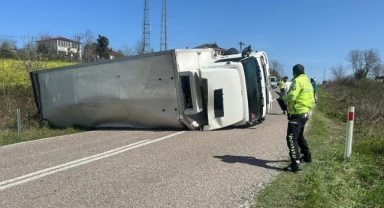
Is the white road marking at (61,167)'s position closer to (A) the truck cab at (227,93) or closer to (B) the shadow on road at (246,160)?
(A) the truck cab at (227,93)

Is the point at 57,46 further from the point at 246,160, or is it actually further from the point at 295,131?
the point at 295,131

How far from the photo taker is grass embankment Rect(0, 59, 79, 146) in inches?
409

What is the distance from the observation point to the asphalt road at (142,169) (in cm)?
445

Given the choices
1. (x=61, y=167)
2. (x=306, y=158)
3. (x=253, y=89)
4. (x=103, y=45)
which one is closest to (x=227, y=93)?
(x=253, y=89)

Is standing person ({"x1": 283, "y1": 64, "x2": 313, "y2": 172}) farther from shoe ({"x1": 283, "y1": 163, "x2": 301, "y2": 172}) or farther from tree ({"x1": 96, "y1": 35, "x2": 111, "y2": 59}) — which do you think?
tree ({"x1": 96, "y1": 35, "x2": 111, "y2": 59})

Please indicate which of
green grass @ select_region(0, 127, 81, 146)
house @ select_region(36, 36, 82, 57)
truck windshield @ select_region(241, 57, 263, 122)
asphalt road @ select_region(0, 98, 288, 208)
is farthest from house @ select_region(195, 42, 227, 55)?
house @ select_region(36, 36, 82, 57)

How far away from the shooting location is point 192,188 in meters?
4.79

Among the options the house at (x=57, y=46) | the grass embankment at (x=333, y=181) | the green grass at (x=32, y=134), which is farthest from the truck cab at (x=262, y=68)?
the house at (x=57, y=46)

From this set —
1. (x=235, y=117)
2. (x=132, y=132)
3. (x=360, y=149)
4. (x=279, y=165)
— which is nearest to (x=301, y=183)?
(x=279, y=165)

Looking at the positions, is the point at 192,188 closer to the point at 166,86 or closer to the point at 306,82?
the point at 306,82

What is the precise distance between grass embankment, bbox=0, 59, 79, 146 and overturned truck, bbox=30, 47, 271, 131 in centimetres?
134

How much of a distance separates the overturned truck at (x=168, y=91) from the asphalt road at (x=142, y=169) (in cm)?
68

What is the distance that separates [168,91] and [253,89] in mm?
2320

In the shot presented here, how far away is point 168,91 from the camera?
9.52 m
